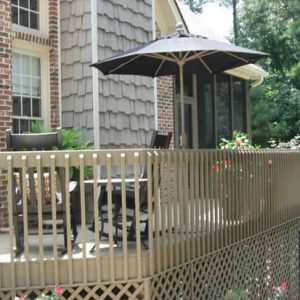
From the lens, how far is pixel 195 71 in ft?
27.1

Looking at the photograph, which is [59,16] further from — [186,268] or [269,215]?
[186,268]

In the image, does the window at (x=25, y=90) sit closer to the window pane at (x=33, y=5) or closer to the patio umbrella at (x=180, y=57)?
the window pane at (x=33, y=5)

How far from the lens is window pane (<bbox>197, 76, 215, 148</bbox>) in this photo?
41.0ft

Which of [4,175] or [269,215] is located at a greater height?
[4,175]

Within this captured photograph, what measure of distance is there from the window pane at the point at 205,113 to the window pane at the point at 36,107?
5.08 meters

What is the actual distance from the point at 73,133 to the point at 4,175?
3.55 ft

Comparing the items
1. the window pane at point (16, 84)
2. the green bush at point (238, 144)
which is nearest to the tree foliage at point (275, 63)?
the green bush at point (238, 144)

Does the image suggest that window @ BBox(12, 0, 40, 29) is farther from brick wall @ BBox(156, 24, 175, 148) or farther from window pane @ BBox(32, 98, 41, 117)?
brick wall @ BBox(156, 24, 175, 148)

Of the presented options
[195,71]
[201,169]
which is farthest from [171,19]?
[201,169]

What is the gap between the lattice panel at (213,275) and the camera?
5344 millimetres

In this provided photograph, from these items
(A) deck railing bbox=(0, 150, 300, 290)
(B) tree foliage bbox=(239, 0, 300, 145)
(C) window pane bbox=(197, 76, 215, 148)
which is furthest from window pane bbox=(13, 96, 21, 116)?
(B) tree foliage bbox=(239, 0, 300, 145)

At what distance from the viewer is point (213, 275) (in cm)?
561

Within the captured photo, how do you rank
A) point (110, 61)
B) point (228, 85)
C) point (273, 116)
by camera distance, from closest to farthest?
point (110, 61) → point (228, 85) → point (273, 116)

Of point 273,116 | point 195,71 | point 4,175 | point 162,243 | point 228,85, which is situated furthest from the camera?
point 273,116
